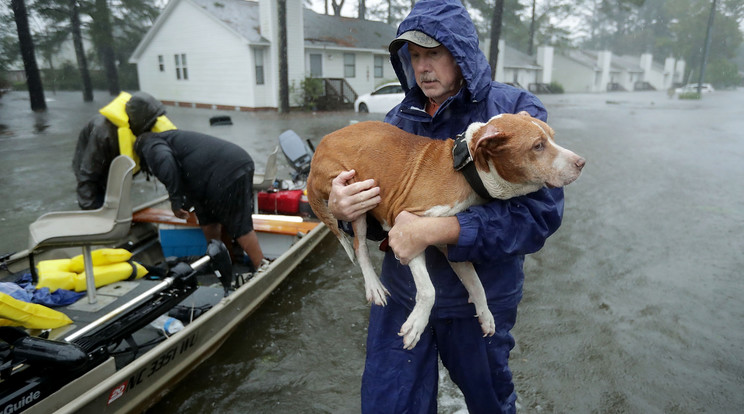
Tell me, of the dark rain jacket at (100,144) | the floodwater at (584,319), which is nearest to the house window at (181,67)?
the floodwater at (584,319)

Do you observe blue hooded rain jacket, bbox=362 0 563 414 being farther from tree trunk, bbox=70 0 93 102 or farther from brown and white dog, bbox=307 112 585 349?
tree trunk, bbox=70 0 93 102

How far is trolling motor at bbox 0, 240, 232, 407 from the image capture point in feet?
9.98

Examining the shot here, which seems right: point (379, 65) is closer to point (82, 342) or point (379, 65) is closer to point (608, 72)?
point (82, 342)

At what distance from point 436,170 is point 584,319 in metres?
4.54

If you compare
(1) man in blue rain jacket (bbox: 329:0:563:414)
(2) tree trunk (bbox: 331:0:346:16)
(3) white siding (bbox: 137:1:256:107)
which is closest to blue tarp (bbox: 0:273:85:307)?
(1) man in blue rain jacket (bbox: 329:0:563:414)

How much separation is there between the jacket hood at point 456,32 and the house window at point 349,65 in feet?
96.1

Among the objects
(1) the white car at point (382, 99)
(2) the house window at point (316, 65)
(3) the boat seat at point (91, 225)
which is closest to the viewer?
(3) the boat seat at point (91, 225)

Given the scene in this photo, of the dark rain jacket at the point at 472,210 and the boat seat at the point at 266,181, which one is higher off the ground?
the dark rain jacket at the point at 472,210

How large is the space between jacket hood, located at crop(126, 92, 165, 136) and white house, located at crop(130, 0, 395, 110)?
68.0ft

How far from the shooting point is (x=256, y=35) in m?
25.7

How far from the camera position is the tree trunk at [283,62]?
79.2 feet

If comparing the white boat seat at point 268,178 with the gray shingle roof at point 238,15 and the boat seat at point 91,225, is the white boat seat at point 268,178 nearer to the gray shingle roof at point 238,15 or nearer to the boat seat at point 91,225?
the boat seat at point 91,225

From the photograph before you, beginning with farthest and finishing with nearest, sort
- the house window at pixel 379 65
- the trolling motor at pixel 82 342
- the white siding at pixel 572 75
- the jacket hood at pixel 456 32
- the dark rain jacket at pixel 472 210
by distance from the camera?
the white siding at pixel 572 75, the house window at pixel 379 65, the trolling motor at pixel 82 342, the jacket hood at pixel 456 32, the dark rain jacket at pixel 472 210

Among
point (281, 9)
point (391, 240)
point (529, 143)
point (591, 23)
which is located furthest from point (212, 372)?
point (591, 23)
